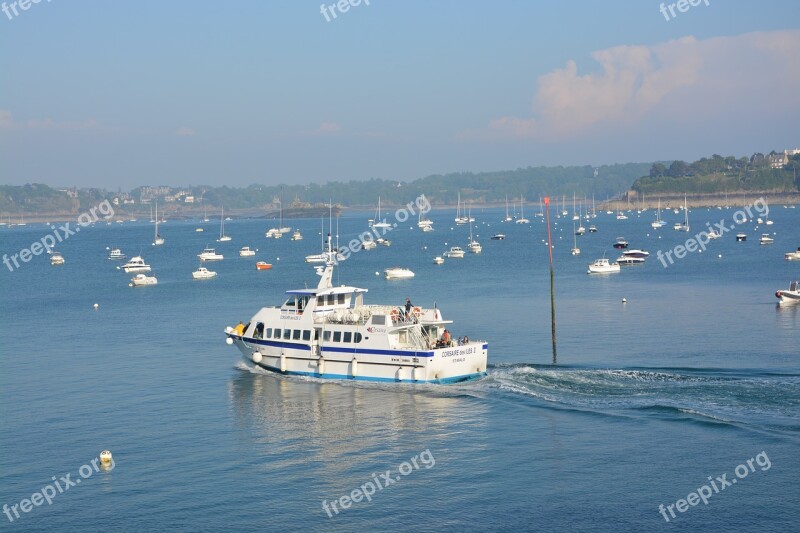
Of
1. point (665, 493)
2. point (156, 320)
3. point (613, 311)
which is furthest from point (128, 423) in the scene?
point (613, 311)

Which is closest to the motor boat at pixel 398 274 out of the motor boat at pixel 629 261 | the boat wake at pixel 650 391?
the motor boat at pixel 629 261

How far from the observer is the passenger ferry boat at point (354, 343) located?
5944cm

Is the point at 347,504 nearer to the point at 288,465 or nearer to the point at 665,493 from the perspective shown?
the point at 288,465

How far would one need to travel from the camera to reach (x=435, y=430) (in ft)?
165

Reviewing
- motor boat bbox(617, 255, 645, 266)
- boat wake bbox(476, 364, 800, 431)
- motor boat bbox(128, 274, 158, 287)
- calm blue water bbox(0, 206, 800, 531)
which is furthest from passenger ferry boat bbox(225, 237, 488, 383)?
motor boat bbox(617, 255, 645, 266)

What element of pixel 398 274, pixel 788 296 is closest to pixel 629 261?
pixel 398 274

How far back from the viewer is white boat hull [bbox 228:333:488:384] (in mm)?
59000

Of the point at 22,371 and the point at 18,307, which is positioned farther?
the point at 18,307

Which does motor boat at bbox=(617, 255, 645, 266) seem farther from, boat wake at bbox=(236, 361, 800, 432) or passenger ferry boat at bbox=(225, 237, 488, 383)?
passenger ferry boat at bbox=(225, 237, 488, 383)

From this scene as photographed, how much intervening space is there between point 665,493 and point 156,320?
6817cm

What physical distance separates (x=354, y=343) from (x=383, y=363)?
2.60 meters

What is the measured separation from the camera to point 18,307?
372 feet

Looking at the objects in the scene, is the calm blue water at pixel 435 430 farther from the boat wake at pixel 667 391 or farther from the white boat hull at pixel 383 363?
the white boat hull at pixel 383 363

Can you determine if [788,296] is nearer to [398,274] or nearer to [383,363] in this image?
[383,363]
